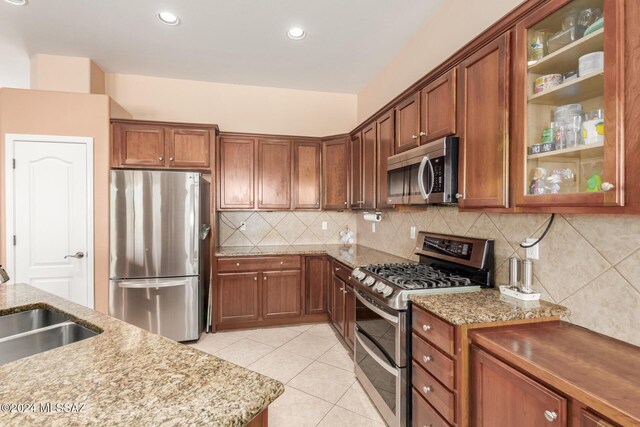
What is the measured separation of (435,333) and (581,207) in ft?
2.79

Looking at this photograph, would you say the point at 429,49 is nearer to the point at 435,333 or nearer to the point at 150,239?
the point at 435,333

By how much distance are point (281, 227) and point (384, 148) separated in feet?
6.13

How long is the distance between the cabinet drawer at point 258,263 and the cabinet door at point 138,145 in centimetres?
130

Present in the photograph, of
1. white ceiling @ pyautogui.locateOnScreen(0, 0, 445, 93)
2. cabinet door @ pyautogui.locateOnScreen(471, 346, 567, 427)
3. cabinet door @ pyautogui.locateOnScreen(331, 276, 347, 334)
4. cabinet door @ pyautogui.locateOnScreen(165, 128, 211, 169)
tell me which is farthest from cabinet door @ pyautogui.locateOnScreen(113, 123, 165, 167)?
cabinet door @ pyautogui.locateOnScreen(471, 346, 567, 427)

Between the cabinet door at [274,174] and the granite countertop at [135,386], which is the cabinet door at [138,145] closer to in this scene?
the cabinet door at [274,174]

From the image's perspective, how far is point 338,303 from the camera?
323 cm

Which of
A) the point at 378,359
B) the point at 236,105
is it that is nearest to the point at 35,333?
the point at 378,359

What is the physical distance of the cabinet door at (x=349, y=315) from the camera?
2.82 metres

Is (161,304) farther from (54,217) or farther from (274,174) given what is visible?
(274,174)

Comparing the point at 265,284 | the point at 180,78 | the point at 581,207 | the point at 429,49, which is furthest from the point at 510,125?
the point at 180,78

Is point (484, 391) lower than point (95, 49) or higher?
lower

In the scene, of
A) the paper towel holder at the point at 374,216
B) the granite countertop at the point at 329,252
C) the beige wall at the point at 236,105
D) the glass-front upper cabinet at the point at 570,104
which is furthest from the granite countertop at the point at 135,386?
the beige wall at the point at 236,105

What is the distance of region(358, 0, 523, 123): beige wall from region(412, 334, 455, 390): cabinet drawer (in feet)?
6.73

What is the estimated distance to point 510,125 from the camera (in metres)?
1.49
